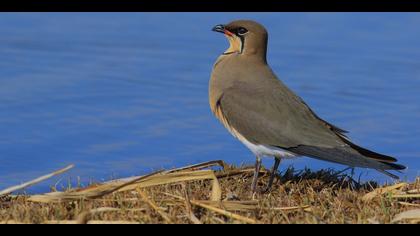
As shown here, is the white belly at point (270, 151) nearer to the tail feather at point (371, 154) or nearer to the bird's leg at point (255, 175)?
the bird's leg at point (255, 175)

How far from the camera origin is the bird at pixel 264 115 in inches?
208

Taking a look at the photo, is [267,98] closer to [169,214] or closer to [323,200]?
[323,200]

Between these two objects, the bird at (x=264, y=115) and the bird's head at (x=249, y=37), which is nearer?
the bird at (x=264, y=115)

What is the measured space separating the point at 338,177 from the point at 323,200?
2.12 ft

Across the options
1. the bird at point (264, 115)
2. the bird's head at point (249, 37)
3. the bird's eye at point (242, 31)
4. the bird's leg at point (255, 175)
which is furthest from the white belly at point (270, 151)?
the bird's eye at point (242, 31)

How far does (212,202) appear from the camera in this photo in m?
4.45

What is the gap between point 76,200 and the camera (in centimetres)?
449

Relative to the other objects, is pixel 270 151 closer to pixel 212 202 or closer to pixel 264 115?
pixel 264 115

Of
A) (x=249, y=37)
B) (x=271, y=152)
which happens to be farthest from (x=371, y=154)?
(x=249, y=37)

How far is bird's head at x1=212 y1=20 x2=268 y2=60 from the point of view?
5.77 metres

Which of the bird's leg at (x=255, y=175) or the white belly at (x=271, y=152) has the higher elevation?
the white belly at (x=271, y=152)

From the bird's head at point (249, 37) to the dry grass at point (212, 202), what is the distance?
34.2 inches

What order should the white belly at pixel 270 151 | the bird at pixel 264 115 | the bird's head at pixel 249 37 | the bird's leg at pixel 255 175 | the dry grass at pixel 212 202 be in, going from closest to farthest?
the dry grass at pixel 212 202, the bird's leg at pixel 255 175, the bird at pixel 264 115, the white belly at pixel 270 151, the bird's head at pixel 249 37
